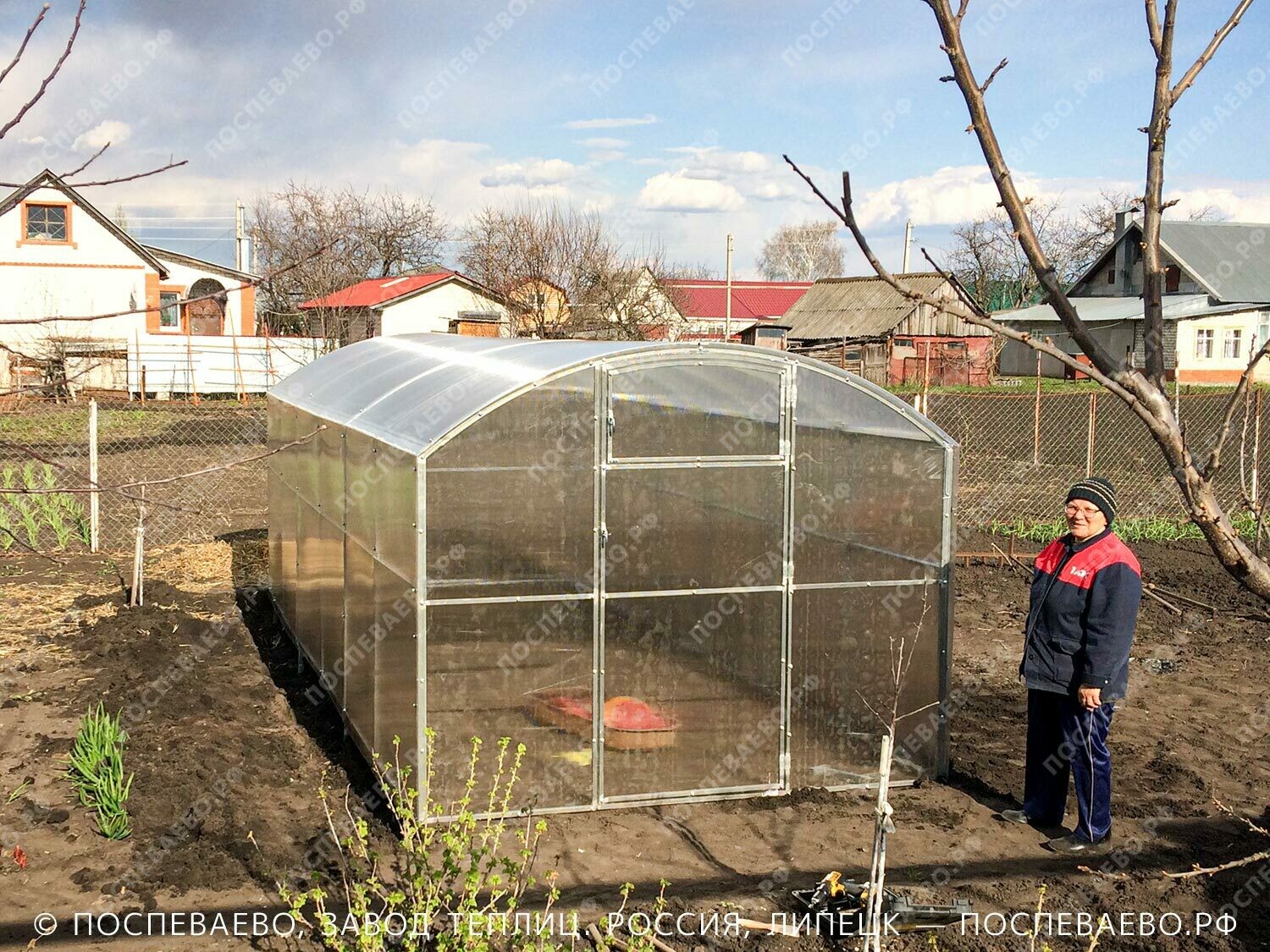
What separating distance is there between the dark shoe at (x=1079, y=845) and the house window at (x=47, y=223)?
34.9 metres

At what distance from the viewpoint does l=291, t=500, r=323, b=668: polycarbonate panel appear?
8039 millimetres

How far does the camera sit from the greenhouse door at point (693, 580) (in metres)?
6.09

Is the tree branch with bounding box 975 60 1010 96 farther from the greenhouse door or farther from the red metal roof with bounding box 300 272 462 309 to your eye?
the red metal roof with bounding box 300 272 462 309

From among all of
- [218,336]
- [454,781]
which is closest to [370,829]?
[454,781]

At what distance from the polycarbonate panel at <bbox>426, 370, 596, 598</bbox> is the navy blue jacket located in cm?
224

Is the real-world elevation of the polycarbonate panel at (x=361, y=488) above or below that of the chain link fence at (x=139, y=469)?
above

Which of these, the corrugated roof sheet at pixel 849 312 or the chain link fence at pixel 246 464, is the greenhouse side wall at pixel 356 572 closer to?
the chain link fence at pixel 246 464

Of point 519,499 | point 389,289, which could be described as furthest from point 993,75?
point 389,289

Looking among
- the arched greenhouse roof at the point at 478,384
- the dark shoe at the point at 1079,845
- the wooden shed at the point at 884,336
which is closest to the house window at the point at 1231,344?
the wooden shed at the point at 884,336

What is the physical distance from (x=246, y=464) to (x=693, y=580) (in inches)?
163

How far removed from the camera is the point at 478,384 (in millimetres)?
6270

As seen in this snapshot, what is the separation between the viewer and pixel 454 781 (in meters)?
5.88

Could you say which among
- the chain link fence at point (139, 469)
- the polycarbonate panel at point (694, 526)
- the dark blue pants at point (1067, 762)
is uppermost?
the polycarbonate panel at point (694, 526)

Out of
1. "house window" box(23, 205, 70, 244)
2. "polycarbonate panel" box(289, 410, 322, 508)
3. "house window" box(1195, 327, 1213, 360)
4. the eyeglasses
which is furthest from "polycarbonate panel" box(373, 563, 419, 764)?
"house window" box(1195, 327, 1213, 360)
